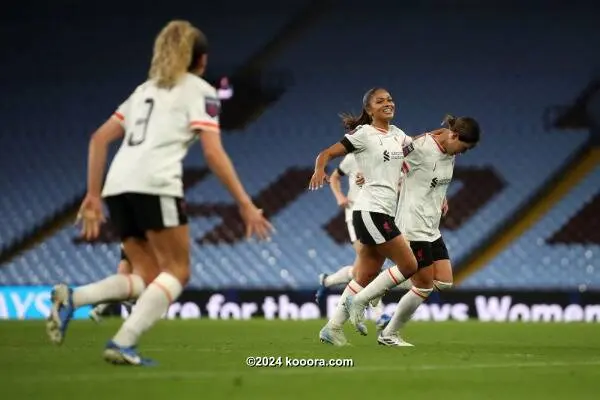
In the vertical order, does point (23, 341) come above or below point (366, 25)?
below

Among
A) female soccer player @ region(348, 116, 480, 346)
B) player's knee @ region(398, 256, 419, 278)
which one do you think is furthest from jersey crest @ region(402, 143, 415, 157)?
player's knee @ region(398, 256, 419, 278)

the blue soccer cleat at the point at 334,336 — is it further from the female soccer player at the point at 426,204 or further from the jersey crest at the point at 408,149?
the jersey crest at the point at 408,149

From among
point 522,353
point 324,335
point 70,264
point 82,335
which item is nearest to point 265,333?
point 82,335

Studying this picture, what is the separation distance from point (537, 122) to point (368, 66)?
2.87 meters

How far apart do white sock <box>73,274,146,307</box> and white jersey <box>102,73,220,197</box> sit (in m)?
0.58

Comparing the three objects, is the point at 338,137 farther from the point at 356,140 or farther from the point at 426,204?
the point at 356,140

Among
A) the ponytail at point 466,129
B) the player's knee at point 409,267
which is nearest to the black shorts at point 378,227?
the player's knee at point 409,267

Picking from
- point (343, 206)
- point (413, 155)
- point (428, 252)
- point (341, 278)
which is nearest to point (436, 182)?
point (413, 155)

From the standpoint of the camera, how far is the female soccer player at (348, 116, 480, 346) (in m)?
9.86

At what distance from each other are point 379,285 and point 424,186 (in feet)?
3.55

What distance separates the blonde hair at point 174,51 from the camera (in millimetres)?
6418

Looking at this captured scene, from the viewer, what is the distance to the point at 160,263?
651 centimetres

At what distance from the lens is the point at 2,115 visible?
2003 cm

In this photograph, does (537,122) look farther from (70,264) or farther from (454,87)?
(70,264)
